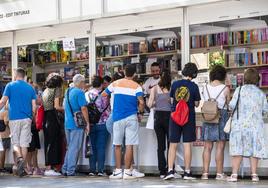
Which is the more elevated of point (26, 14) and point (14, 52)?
point (26, 14)

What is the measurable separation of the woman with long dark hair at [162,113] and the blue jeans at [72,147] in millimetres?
1319

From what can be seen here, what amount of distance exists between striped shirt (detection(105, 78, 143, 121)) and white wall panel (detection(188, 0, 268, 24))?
155 centimetres

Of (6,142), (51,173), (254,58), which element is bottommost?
(51,173)

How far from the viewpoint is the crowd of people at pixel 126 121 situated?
30.1ft

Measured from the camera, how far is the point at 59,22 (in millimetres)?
11703

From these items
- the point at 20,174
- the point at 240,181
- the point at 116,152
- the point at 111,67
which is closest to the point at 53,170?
the point at 20,174

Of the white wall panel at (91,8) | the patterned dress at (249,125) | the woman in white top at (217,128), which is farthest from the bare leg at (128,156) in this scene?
the white wall panel at (91,8)

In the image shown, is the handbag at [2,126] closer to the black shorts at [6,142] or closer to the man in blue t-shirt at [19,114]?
the man in blue t-shirt at [19,114]

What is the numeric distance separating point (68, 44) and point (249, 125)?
428 cm

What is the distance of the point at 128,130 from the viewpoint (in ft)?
32.2

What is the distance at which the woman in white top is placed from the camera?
945 centimetres

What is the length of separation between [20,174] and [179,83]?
3.13m

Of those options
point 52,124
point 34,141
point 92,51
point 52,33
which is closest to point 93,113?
point 52,124

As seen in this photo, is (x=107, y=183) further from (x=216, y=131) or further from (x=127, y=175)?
(x=216, y=131)
